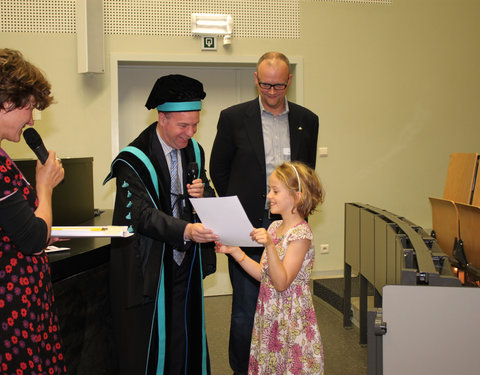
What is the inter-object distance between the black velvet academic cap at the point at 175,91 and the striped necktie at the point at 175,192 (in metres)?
0.25

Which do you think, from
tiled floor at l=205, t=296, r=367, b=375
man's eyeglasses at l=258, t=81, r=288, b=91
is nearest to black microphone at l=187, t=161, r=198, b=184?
man's eyeglasses at l=258, t=81, r=288, b=91

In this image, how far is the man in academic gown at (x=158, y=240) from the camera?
2109 millimetres

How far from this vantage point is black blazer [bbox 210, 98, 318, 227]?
9.42 ft

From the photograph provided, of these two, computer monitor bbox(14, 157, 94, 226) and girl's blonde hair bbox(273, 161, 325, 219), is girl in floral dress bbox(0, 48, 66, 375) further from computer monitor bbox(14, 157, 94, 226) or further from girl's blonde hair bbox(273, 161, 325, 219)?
computer monitor bbox(14, 157, 94, 226)

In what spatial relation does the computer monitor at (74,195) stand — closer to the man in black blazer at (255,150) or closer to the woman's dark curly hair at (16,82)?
the man in black blazer at (255,150)

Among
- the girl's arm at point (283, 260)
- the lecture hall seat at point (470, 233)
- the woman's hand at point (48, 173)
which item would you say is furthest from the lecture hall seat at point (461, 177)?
the woman's hand at point (48, 173)

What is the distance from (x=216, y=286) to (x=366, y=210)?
2.29 metres

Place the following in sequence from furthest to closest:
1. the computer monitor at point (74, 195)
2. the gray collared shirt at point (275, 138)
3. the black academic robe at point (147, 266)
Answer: the gray collared shirt at point (275, 138)
the computer monitor at point (74, 195)
the black academic robe at point (147, 266)

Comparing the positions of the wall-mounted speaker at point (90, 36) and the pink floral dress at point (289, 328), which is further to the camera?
the wall-mounted speaker at point (90, 36)

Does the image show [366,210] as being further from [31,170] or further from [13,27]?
[13,27]

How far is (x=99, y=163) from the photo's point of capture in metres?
5.20

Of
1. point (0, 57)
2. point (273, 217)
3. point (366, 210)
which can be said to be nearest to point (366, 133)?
point (366, 210)

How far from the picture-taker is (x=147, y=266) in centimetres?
214

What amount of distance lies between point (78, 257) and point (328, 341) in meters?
2.44
